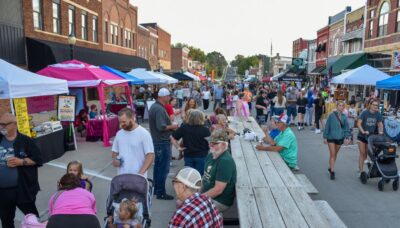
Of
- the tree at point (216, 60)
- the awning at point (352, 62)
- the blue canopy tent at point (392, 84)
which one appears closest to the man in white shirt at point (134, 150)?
the blue canopy tent at point (392, 84)

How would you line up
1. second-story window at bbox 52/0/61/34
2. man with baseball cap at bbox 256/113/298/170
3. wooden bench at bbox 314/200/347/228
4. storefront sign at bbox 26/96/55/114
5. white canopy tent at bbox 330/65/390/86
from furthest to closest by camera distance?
1. second-story window at bbox 52/0/61/34
2. white canopy tent at bbox 330/65/390/86
3. storefront sign at bbox 26/96/55/114
4. man with baseball cap at bbox 256/113/298/170
5. wooden bench at bbox 314/200/347/228

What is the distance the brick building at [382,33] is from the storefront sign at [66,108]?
19.5 m

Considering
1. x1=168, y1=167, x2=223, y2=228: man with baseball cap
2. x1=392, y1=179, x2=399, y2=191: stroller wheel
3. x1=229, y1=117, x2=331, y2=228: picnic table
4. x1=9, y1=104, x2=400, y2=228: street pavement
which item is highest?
x1=168, y1=167, x2=223, y2=228: man with baseball cap

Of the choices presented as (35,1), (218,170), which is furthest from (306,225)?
(35,1)

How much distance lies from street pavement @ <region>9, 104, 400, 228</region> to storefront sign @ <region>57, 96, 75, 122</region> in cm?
106

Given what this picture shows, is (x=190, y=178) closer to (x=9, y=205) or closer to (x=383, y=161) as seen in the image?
(x=9, y=205)

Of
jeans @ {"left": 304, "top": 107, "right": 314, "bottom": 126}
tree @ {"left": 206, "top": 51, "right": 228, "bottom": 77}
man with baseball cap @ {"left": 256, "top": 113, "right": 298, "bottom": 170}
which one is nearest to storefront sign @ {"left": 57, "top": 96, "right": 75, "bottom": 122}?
man with baseball cap @ {"left": 256, "top": 113, "right": 298, "bottom": 170}

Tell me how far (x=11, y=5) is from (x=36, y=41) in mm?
1884

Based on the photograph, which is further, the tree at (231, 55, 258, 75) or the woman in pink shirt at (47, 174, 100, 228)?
the tree at (231, 55, 258, 75)

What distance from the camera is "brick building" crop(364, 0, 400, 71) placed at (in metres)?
23.6

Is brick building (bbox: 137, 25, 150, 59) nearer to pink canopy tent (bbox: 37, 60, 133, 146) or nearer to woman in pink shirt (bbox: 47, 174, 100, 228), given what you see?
pink canopy tent (bbox: 37, 60, 133, 146)

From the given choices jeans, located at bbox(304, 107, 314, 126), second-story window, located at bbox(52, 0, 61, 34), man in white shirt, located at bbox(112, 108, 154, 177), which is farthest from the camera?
second-story window, located at bbox(52, 0, 61, 34)

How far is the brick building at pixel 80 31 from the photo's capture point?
1733 centimetres

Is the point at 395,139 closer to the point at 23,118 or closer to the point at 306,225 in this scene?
the point at 306,225
